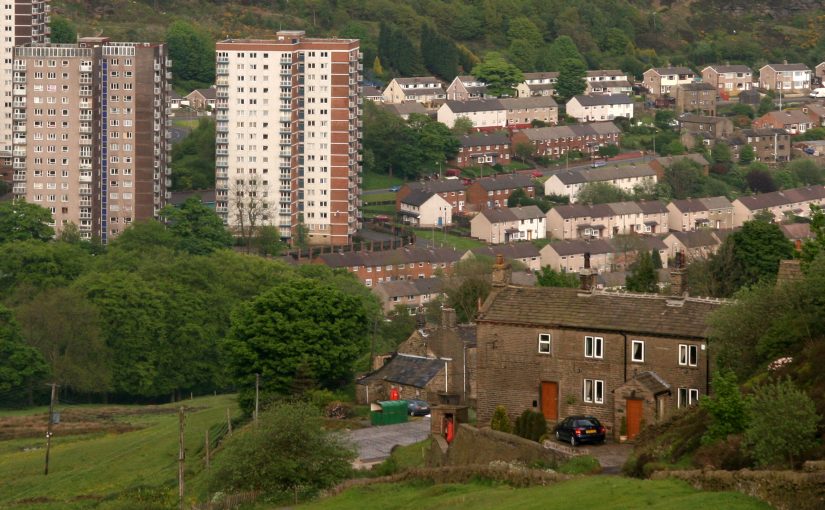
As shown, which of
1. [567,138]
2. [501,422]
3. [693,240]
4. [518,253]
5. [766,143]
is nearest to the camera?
[501,422]

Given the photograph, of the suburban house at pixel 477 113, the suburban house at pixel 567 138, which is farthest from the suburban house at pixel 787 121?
the suburban house at pixel 477 113

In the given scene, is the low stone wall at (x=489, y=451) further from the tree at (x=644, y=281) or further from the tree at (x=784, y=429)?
the tree at (x=644, y=281)

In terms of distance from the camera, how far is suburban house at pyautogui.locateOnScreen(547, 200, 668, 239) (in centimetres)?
15438

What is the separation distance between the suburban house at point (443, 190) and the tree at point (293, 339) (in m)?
84.4

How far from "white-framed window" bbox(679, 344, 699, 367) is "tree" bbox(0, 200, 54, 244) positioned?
85.2 metres

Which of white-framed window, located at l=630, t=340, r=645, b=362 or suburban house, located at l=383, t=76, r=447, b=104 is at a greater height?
suburban house, located at l=383, t=76, r=447, b=104

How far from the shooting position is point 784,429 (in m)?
39.7

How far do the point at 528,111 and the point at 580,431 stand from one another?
141086 mm

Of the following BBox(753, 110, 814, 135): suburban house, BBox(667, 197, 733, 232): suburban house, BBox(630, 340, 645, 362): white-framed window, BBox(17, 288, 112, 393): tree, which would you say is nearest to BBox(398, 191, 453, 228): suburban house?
BBox(667, 197, 733, 232): suburban house

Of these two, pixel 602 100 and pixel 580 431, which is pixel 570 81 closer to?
pixel 602 100

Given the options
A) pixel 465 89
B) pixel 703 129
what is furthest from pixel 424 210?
pixel 703 129

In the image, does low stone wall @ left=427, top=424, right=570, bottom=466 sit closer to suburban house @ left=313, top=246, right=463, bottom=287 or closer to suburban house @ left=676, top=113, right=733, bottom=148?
suburban house @ left=313, top=246, right=463, bottom=287

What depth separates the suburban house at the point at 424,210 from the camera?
154 meters

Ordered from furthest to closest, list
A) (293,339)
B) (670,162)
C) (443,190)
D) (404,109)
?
(404,109) < (670,162) < (443,190) < (293,339)
